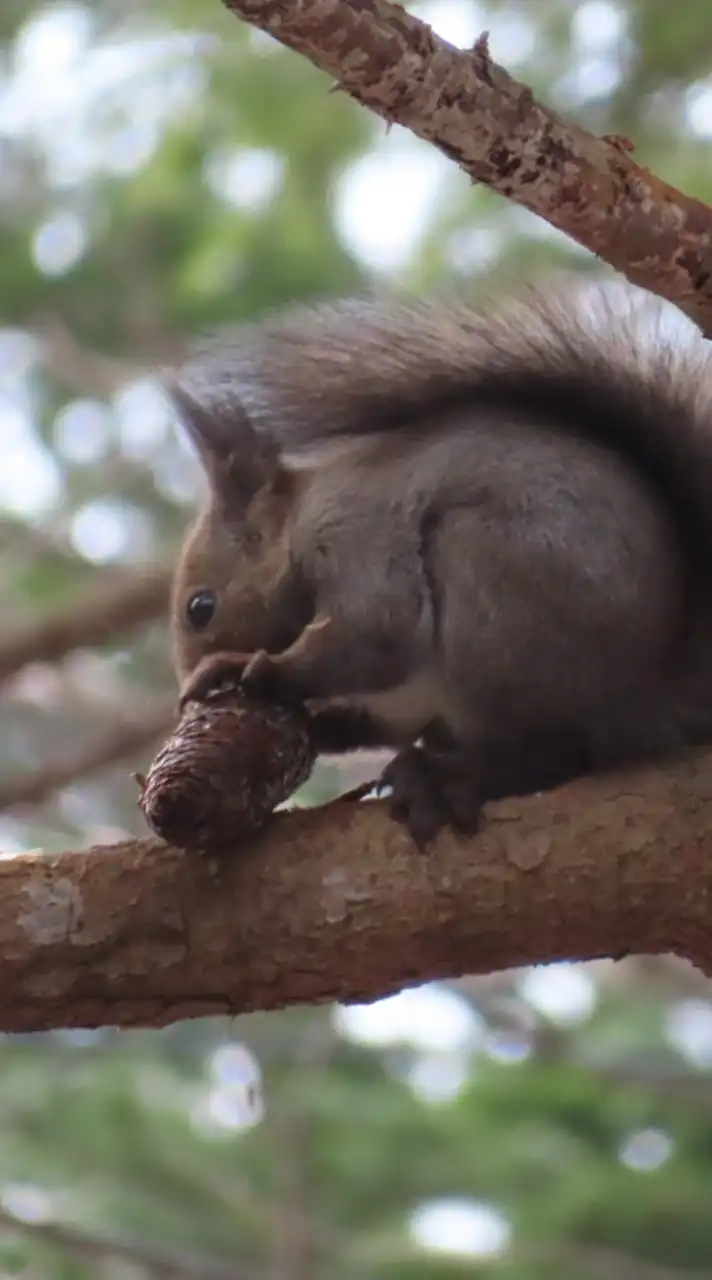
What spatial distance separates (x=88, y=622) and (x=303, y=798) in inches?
32.8

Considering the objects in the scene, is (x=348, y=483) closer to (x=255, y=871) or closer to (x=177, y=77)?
(x=255, y=871)

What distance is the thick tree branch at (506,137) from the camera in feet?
3.64

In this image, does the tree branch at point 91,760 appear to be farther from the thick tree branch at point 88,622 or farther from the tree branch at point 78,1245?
the tree branch at point 78,1245

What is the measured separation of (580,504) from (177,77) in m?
2.00

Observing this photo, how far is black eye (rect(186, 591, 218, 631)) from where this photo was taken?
2.02 metres

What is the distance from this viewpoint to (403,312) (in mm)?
1795

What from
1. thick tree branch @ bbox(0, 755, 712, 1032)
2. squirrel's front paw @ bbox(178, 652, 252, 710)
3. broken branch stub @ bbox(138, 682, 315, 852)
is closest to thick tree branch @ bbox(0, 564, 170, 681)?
squirrel's front paw @ bbox(178, 652, 252, 710)

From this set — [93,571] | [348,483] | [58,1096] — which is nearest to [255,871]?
[348,483]

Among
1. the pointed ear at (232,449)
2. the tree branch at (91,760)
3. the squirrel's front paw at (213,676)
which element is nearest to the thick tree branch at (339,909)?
the squirrel's front paw at (213,676)

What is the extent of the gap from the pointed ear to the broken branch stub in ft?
1.61

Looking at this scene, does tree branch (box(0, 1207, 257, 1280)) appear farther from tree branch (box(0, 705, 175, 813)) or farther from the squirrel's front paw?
tree branch (box(0, 705, 175, 813))

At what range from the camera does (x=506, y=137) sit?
1219mm

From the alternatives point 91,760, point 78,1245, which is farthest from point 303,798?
point 78,1245

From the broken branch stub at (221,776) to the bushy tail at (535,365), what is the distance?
407 mm
